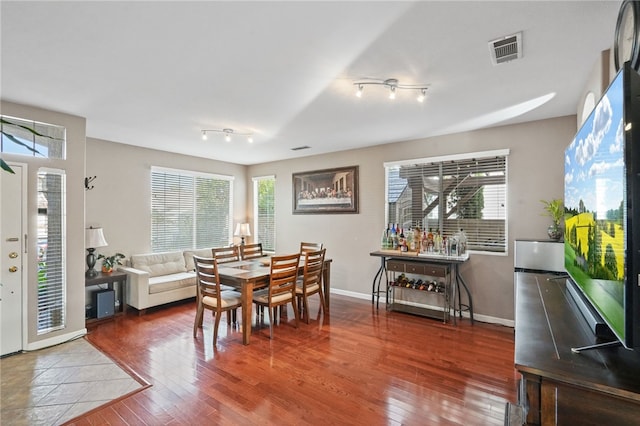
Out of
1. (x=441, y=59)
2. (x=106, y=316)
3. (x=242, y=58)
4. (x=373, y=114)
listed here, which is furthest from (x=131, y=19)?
(x=106, y=316)

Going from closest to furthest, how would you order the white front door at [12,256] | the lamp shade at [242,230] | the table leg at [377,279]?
the white front door at [12,256], the table leg at [377,279], the lamp shade at [242,230]

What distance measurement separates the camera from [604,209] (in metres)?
1.17

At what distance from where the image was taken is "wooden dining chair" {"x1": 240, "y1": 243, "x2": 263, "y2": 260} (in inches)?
191

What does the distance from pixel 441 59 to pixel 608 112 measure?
A: 135cm

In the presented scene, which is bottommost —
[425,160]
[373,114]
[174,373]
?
[174,373]

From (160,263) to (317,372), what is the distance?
3534 mm

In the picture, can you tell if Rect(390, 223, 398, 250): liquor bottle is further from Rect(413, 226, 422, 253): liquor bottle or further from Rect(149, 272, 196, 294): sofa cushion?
Rect(149, 272, 196, 294): sofa cushion

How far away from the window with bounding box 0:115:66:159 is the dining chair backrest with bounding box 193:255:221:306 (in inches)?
78.5

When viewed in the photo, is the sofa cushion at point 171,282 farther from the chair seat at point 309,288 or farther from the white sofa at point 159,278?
the chair seat at point 309,288

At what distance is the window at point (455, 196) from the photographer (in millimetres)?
3994

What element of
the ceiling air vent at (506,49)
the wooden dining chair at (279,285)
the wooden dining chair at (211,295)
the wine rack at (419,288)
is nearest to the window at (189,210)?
the wooden dining chair at (211,295)

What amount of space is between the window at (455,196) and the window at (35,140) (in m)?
4.33

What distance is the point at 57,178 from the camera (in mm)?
3365

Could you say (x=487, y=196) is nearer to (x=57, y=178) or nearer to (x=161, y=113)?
(x=161, y=113)
